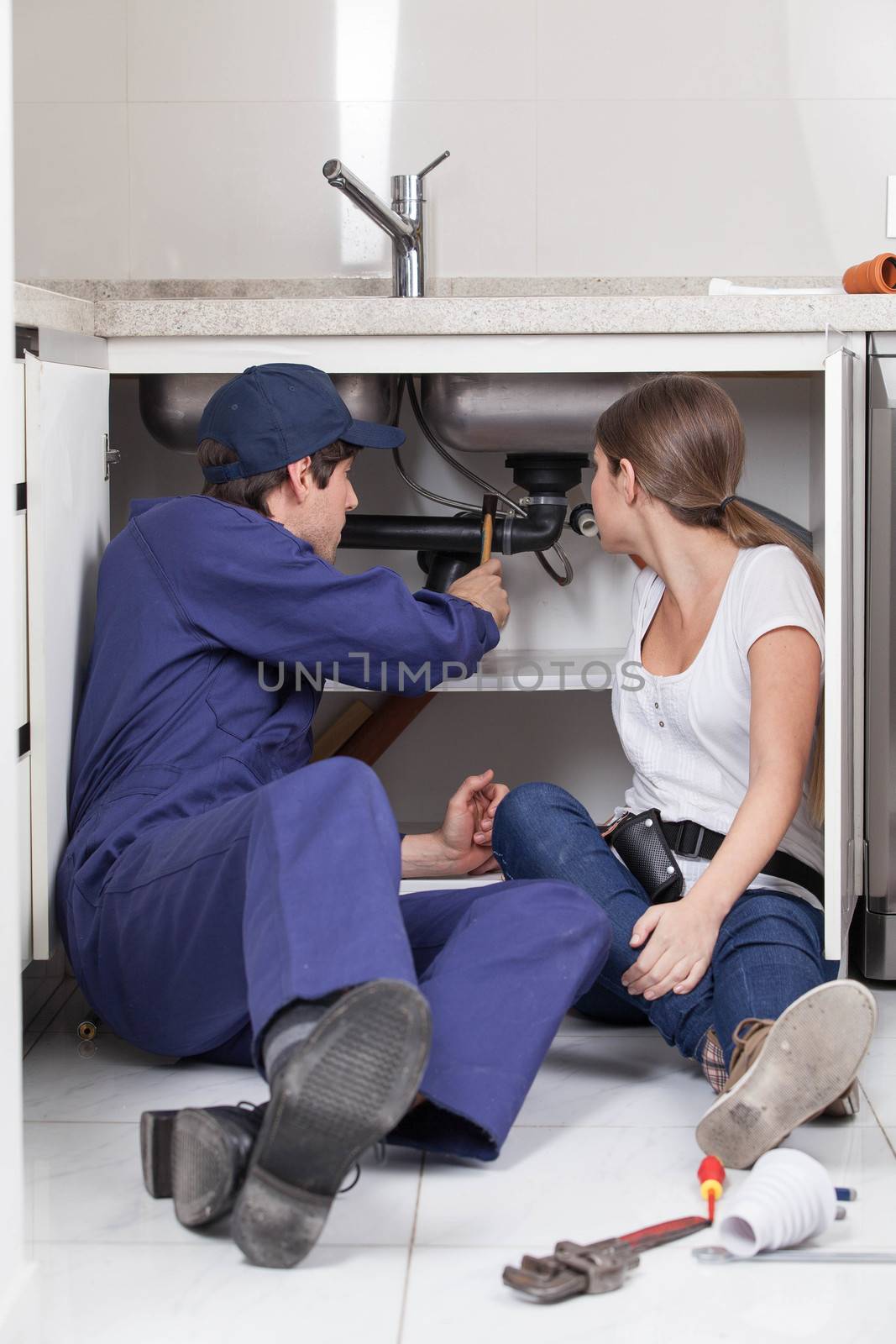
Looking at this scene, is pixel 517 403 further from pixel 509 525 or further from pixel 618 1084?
pixel 618 1084

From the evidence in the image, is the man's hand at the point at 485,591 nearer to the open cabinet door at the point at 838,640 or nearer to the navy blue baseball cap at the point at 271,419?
the navy blue baseball cap at the point at 271,419

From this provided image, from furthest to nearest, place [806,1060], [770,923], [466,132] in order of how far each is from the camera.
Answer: [466,132]
[770,923]
[806,1060]

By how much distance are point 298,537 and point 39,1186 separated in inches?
27.2

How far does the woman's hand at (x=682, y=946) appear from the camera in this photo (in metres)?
1.37

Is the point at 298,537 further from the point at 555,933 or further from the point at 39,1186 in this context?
the point at 39,1186

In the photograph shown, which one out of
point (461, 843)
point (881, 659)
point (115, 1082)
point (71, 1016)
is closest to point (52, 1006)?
point (71, 1016)

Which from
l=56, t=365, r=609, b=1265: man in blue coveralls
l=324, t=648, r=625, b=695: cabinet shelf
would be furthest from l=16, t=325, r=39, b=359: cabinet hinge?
l=324, t=648, r=625, b=695: cabinet shelf

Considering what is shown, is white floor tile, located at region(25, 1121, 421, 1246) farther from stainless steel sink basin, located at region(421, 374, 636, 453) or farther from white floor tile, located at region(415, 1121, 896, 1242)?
stainless steel sink basin, located at region(421, 374, 636, 453)

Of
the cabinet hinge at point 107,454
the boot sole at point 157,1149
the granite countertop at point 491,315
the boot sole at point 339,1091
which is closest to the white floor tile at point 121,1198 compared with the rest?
the boot sole at point 157,1149

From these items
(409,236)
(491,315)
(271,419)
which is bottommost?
(271,419)

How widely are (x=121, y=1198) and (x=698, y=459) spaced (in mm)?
948

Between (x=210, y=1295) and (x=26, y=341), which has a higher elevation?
(x=26, y=341)

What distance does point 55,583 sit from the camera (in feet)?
4.80

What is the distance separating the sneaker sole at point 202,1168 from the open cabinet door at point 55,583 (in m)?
0.44
